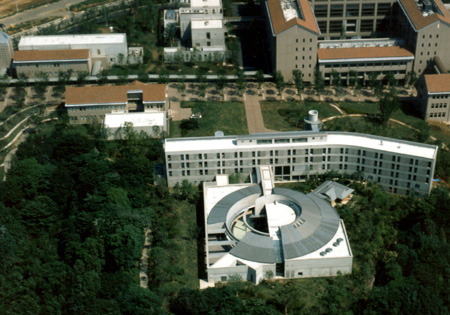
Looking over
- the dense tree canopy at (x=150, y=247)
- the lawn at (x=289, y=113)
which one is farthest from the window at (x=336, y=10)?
the dense tree canopy at (x=150, y=247)

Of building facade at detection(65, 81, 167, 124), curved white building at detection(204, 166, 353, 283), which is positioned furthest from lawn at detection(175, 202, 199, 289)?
building facade at detection(65, 81, 167, 124)

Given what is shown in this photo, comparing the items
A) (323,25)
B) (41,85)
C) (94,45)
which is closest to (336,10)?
(323,25)

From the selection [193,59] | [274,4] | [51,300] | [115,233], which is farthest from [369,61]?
[51,300]

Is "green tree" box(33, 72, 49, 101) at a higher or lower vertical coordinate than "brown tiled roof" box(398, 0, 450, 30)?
lower

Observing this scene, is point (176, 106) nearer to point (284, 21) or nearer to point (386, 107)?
point (284, 21)

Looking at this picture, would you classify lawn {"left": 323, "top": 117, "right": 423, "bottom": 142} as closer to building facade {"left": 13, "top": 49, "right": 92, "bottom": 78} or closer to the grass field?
building facade {"left": 13, "top": 49, "right": 92, "bottom": 78}
